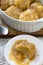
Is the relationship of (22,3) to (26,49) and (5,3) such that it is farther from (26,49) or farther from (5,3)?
(26,49)

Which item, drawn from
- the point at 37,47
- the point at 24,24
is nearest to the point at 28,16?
the point at 24,24

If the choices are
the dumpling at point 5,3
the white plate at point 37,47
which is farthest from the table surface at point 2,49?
the dumpling at point 5,3

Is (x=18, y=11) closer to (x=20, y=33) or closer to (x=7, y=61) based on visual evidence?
(x=20, y=33)

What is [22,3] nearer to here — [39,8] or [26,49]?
[39,8]

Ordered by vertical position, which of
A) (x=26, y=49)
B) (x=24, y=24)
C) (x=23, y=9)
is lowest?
(x=26, y=49)

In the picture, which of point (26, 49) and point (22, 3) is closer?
point (26, 49)

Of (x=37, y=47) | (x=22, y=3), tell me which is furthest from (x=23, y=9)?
(x=37, y=47)

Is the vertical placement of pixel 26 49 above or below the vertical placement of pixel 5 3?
below

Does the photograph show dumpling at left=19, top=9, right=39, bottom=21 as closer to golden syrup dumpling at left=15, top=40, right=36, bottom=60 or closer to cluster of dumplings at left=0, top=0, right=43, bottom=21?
cluster of dumplings at left=0, top=0, right=43, bottom=21
